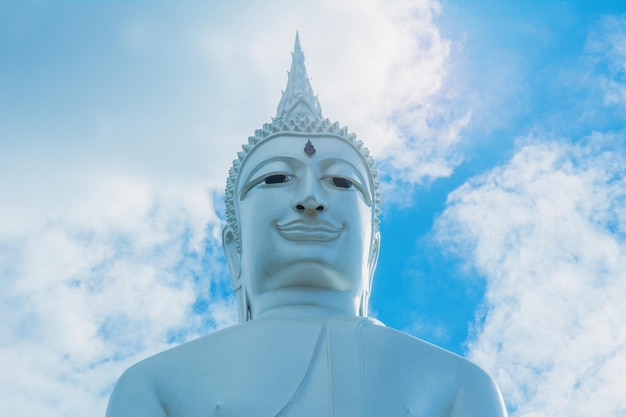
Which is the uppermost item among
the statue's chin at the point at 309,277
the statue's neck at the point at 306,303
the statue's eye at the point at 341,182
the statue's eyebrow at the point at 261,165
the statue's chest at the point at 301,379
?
the statue's eyebrow at the point at 261,165

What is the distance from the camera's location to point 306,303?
25.7ft

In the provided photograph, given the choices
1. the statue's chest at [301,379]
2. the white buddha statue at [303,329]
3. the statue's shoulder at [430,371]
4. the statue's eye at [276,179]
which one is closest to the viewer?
the statue's chest at [301,379]

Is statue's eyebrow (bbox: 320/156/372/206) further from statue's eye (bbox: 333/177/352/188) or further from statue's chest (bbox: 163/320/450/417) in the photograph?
statue's chest (bbox: 163/320/450/417)

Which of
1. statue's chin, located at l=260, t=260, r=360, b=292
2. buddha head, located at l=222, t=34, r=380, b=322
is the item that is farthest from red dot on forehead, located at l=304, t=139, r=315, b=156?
statue's chin, located at l=260, t=260, r=360, b=292

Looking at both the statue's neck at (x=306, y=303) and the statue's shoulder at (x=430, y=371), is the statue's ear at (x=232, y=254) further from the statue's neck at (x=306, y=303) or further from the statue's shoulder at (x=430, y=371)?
the statue's shoulder at (x=430, y=371)

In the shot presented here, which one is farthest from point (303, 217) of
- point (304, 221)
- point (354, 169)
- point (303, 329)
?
point (303, 329)

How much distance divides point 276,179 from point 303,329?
151 cm

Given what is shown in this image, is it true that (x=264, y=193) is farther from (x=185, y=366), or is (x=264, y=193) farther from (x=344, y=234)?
(x=185, y=366)

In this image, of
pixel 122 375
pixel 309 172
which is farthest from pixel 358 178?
pixel 122 375

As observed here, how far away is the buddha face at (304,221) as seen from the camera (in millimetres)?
7879

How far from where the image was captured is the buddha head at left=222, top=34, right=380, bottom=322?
310 inches

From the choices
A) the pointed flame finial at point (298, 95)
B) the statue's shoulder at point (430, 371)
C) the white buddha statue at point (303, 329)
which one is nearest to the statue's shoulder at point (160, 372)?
the white buddha statue at point (303, 329)

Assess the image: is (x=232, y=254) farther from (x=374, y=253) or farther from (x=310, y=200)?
(x=310, y=200)

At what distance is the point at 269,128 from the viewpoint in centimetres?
874
